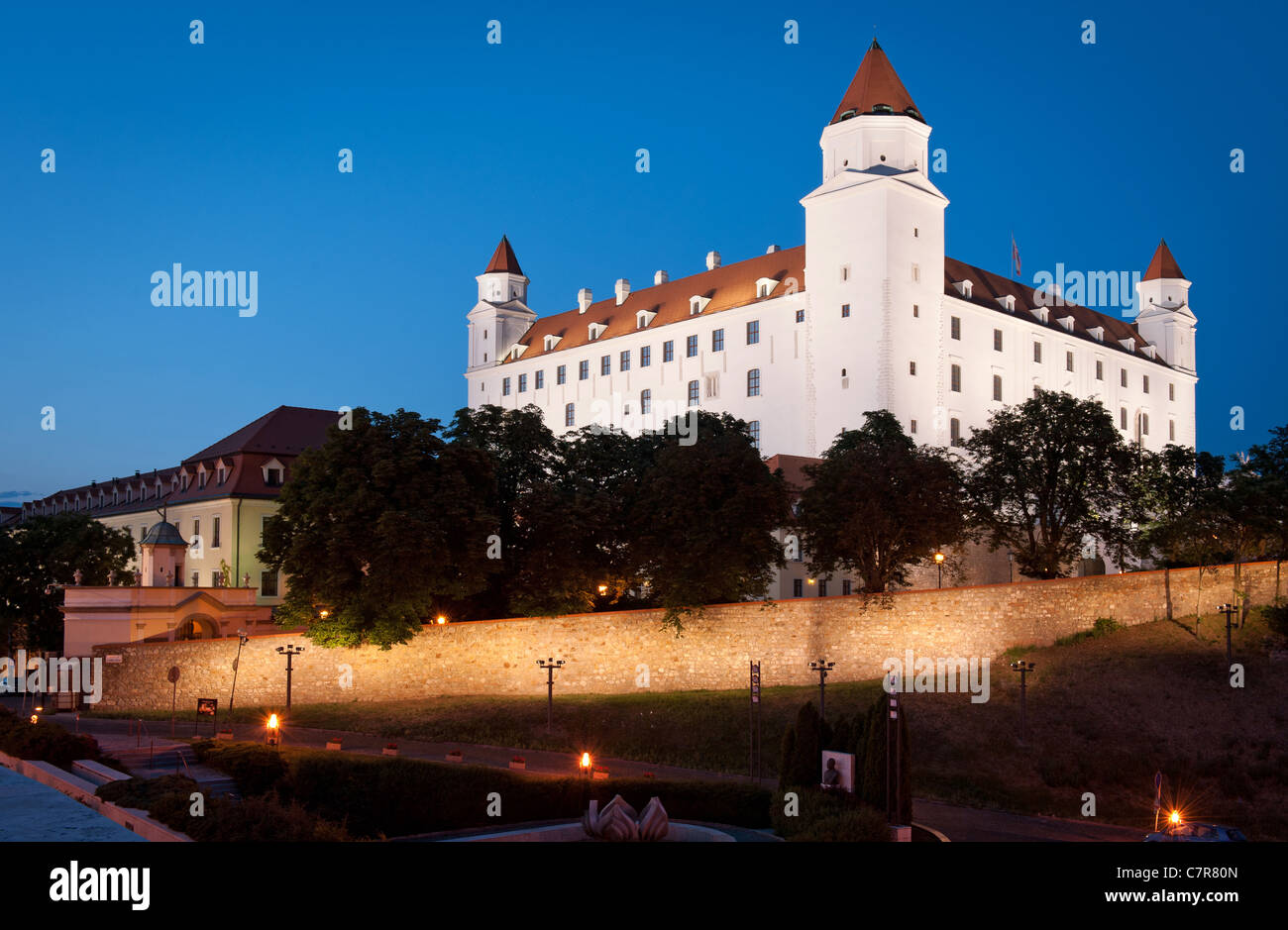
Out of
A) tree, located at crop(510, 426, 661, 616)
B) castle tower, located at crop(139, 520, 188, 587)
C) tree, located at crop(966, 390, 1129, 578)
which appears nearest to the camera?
tree, located at crop(510, 426, 661, 616)

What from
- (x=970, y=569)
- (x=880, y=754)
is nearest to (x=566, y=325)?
(x=970, y=569)

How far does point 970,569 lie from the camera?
203 ft

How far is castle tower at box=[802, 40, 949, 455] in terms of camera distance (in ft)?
226

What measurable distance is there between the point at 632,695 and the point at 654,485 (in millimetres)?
7526

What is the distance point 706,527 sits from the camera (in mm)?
42562

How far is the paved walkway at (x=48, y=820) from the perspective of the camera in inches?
596

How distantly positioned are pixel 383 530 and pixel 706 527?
36.9 ft

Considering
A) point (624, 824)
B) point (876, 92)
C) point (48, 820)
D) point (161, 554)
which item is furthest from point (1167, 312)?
point (48, 820)

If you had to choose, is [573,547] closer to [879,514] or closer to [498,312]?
[879,514]

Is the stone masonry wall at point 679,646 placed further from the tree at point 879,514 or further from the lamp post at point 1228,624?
the tree at point 879,514

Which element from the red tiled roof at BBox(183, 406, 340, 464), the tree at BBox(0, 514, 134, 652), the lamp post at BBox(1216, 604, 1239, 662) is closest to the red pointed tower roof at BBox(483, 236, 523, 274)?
the red tiled roof at BBox(183, 406, 340, 464)

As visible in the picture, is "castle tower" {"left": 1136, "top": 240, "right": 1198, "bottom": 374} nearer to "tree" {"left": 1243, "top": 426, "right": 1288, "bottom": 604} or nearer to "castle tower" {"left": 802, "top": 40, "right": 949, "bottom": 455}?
"castle tower" {"left": 802, "top": 40, "right": 949, "bottom": 455}

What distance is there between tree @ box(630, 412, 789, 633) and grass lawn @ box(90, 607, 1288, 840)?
381cm

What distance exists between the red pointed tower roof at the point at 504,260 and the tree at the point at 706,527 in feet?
198
